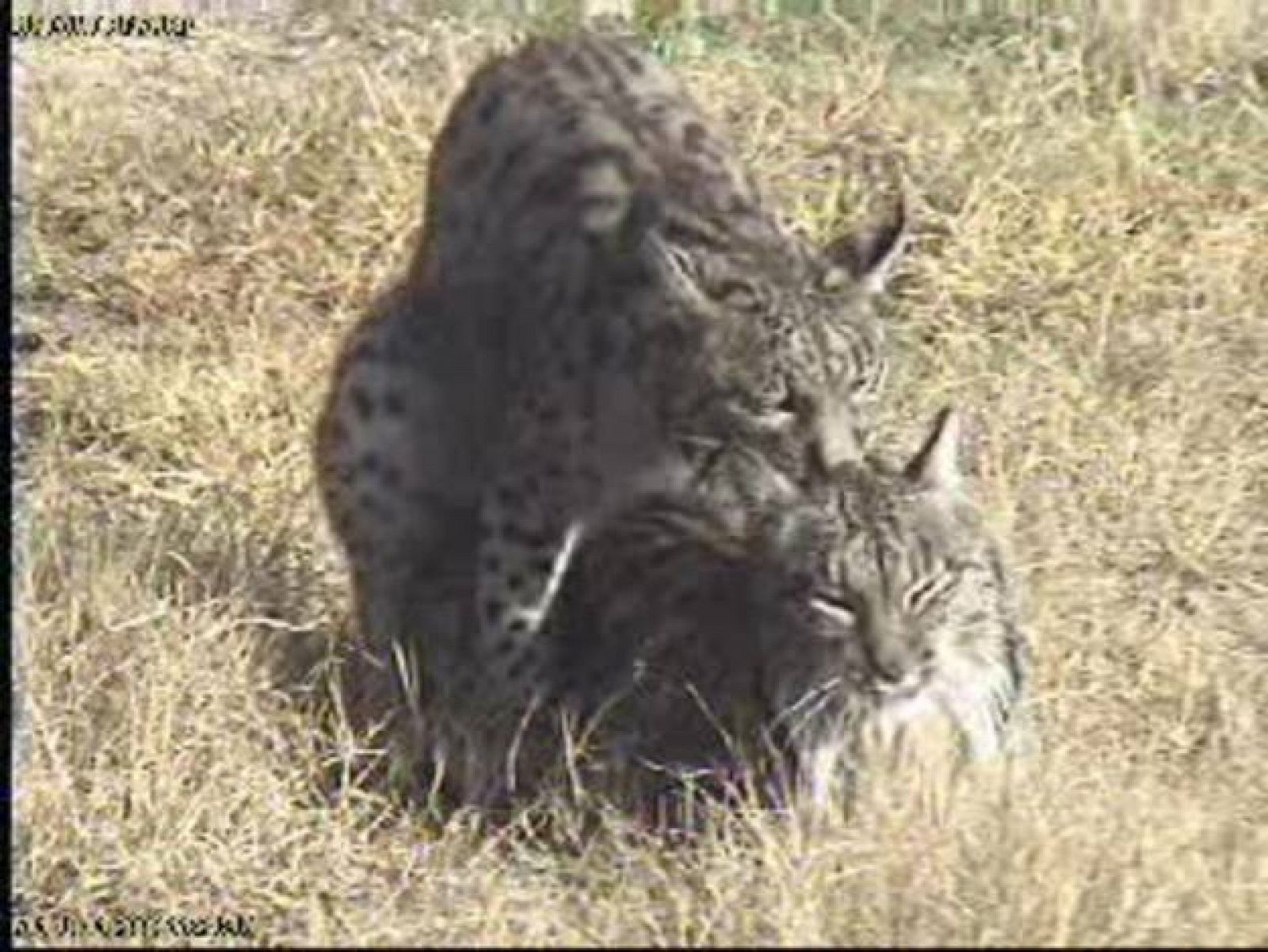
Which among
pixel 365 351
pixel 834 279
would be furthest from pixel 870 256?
pixel 365 351

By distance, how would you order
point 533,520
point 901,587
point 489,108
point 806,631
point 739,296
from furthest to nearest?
1. point 489,108
2. point 533,520
3. point 739,296
4. point 806,631
5. point 901,587

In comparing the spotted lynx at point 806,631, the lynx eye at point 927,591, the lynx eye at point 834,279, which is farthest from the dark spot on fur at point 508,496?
the lynx eye at point 927,591

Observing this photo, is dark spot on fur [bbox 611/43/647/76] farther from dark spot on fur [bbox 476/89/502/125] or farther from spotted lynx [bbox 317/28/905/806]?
dark spot on fur [bbox 476/89/502/125]

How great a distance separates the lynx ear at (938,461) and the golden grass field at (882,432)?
570 millimetres

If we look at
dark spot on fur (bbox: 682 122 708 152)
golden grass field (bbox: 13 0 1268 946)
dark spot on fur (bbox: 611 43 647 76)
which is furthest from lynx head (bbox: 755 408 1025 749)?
dark spot on fur (bbox: 611 43 647 76)

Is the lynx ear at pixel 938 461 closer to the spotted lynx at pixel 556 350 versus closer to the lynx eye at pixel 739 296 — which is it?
the spotted lynx at pixel 556 350

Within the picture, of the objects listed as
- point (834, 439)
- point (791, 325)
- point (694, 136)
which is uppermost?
point (694, 136)

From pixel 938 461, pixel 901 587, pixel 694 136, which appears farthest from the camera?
pixel 694 136

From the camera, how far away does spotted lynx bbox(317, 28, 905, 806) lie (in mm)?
6242

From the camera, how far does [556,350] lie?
21.5ft

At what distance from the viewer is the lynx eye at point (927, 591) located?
5.88 metres

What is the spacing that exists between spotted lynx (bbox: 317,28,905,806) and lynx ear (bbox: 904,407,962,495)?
0.15m

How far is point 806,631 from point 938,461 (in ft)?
1.30

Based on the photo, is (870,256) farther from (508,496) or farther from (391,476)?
(391,476)
